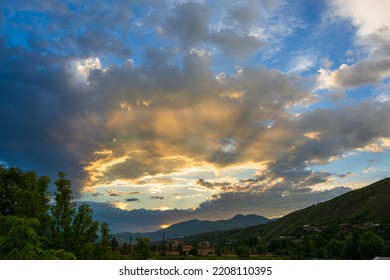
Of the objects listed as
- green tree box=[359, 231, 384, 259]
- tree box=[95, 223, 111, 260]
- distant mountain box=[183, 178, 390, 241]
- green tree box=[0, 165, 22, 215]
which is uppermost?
distant mountain box=[183, 178, 390, 241]

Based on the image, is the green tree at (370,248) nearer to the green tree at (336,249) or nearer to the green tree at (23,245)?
the green tree at (336,249)

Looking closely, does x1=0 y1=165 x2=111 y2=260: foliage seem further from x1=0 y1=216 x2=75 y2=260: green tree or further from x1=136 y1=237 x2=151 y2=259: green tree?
x1=136 y1=237 x2=151 y2=259: green tree

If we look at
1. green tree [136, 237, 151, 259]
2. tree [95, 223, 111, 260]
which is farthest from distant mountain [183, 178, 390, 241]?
tree [95, 223, 111, 260]

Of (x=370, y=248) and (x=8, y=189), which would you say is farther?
(x=370, y=248)

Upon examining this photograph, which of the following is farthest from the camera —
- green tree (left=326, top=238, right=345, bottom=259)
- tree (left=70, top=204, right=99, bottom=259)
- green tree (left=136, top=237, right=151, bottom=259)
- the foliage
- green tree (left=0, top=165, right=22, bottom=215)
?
green tree (left=326, top=238, right=345, bottom=259)

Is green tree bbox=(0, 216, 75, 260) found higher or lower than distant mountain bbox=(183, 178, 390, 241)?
lower

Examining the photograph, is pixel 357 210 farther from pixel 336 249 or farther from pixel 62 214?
pixel 62 214

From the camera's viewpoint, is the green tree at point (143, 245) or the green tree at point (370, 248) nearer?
the green tree at point (143, 245)

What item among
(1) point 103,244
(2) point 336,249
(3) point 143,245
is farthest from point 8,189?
(2) point 336,249

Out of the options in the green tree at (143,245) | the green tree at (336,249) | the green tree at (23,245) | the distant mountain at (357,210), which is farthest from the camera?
the distant mountain at (357,210)

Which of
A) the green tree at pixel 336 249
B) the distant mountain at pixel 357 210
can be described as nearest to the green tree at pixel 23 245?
the green tree at pixel 336 249
